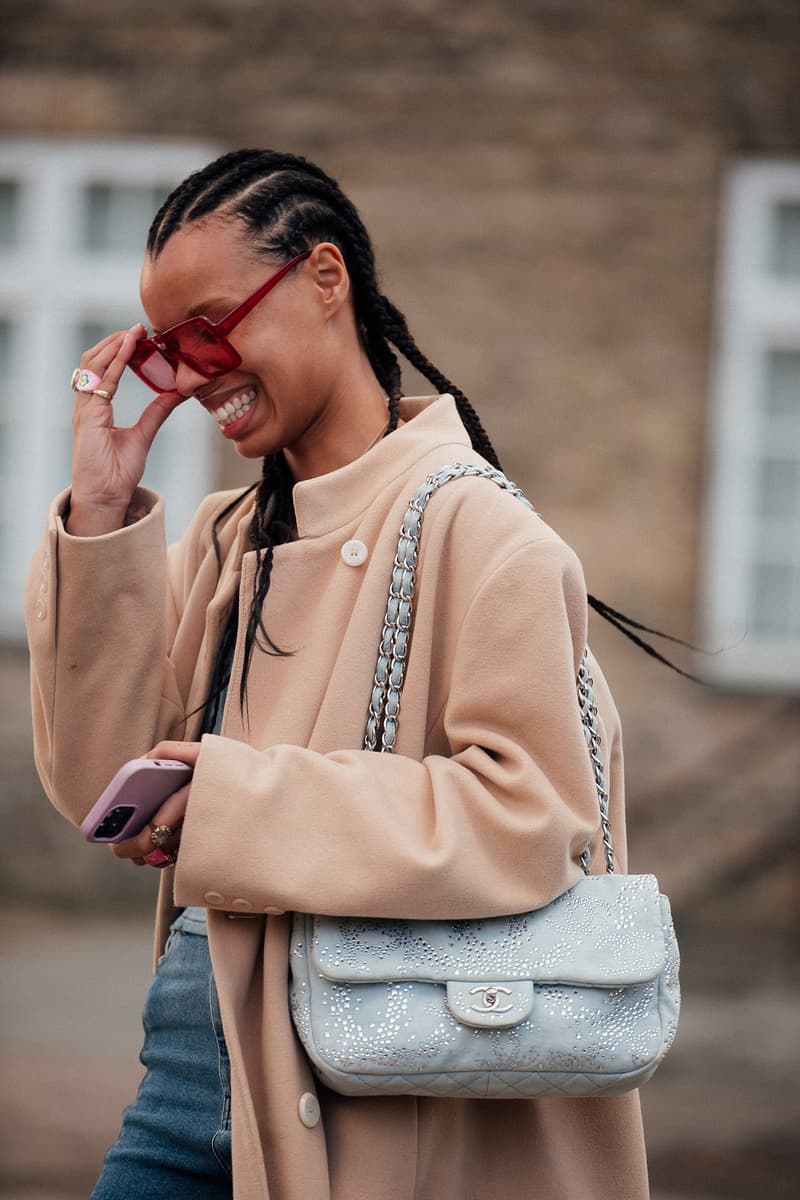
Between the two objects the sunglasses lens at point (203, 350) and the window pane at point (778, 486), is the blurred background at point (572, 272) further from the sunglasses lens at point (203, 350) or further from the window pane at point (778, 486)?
the sunglasses lens at point (203, 350)

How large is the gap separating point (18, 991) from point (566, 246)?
4.50m

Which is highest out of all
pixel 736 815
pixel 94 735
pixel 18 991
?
pixel 94 735

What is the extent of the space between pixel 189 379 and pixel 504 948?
0.89 m

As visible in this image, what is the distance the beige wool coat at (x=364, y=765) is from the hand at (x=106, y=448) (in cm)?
6

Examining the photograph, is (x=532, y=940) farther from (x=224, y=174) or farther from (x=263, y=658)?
(x=224, y=174)

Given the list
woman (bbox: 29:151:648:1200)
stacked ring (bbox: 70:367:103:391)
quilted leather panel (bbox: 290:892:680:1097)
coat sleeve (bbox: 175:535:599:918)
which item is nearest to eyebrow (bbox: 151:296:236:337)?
woman (bbox: 29:151:648:1200)

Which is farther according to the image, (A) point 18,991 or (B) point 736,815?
(B) point 736,815

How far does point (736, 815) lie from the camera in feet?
26.4

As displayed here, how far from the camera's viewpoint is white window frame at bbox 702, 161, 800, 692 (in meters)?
8.10

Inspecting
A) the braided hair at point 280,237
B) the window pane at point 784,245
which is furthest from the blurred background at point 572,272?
the braided hair at point 280,237

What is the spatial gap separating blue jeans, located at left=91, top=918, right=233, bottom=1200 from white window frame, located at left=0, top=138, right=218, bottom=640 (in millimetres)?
6236

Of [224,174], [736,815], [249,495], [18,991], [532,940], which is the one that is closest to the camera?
[532,940]

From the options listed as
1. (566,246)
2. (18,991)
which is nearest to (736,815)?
(566,246)

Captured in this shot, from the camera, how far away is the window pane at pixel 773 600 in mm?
8312
